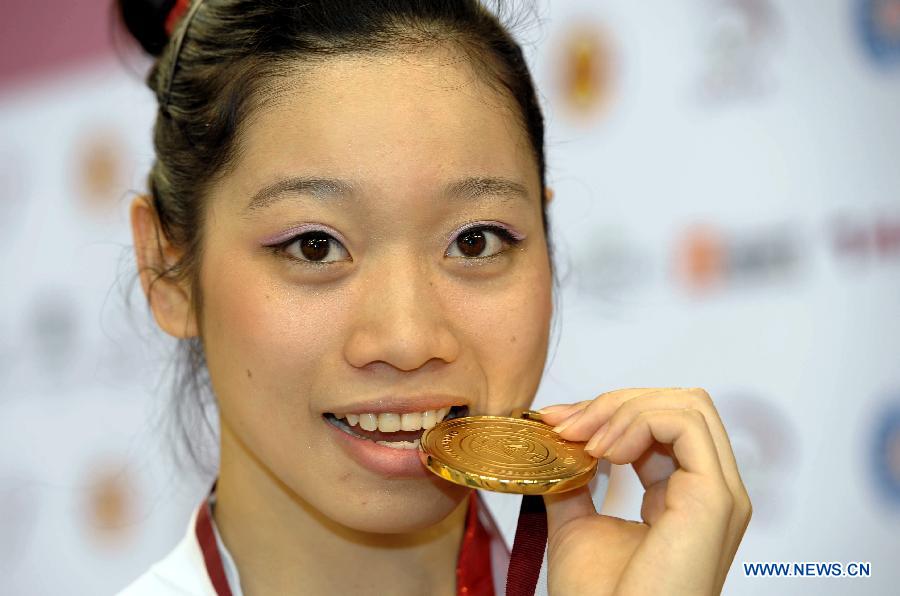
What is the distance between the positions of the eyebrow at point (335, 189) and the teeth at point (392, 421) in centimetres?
28

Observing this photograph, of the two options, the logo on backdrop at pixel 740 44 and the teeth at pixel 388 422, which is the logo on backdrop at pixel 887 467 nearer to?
the logo on backdrop at pixel 740 44

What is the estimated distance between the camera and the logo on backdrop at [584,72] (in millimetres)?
2242

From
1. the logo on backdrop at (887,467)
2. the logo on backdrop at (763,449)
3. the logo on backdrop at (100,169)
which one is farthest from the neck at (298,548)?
the logo on backdrop at (100,169)

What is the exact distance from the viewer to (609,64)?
2242 mm

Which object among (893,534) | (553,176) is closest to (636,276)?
(553,176)

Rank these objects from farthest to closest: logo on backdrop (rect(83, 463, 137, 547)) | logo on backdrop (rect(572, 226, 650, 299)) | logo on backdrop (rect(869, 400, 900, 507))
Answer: logo on backdrop (rect(83, 463, 137, 547)) < logo on backdrop (rect(572, 226, 650, 299)) < logo on backdrop (rect(869, 400, 900, 507))

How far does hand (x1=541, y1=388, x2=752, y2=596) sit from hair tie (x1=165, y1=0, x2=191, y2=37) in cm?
89

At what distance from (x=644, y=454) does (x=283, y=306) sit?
0.52m

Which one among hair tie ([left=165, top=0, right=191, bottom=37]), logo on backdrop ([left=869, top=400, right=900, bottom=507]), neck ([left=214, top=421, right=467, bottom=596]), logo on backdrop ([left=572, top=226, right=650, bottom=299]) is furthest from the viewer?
logo on backdrop ([left=572, top=226, right=650, bottom=299])

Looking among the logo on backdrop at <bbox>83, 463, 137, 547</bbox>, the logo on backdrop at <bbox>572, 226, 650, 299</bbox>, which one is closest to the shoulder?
the logo on backdrop at <bbox>572, 226, 650, 299</bbox>

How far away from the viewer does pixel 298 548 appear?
152cm

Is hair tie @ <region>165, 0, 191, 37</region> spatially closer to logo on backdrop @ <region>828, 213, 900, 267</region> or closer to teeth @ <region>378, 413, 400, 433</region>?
teeth @ <region>378, 413, 400, 433</region>

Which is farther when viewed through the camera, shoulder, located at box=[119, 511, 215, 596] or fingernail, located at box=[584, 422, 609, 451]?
shoulder, located at box=[119, 511, 215, 596]

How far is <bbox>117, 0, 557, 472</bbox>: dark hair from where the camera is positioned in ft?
4.57
